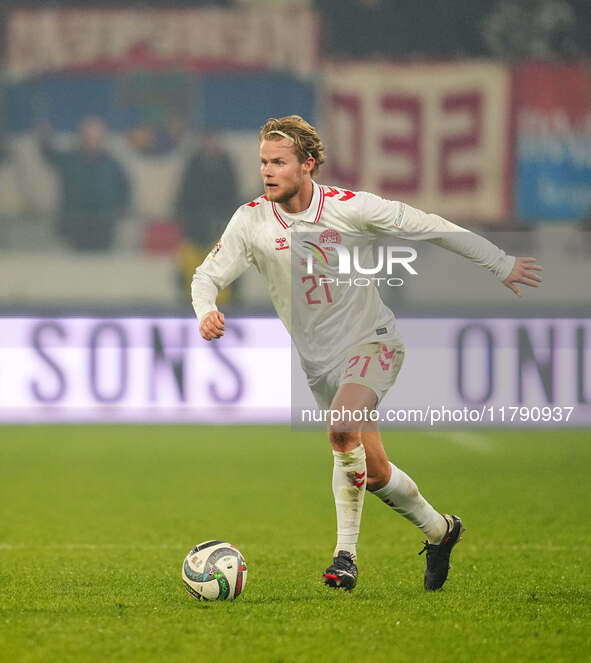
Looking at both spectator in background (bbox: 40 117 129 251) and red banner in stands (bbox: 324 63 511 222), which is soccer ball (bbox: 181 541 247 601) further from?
red banner in stands (bbox: 324 63 511 222)

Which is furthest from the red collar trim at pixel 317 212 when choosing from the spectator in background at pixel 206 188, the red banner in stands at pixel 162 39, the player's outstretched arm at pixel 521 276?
the red banner in stands at pixel 162 39

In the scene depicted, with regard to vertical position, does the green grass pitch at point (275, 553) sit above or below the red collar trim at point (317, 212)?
below

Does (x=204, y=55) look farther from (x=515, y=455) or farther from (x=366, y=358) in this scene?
(x=366, y=358)

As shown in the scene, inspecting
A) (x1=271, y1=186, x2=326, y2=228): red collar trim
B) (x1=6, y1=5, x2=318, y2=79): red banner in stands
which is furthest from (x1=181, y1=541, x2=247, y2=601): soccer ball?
(x1=6, y1=5, x2=318, y2=79): red banner in stands

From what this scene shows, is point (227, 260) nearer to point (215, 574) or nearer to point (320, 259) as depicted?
point (320, 259)

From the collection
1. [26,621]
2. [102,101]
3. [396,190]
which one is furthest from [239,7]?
[26,621]

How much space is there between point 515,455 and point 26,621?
285 inches

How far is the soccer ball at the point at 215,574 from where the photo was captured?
4691mm

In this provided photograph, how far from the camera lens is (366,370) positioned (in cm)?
492

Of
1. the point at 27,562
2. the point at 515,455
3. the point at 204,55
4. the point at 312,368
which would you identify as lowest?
the point at 515,455

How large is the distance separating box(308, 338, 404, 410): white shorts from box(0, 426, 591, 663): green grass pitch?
79cm

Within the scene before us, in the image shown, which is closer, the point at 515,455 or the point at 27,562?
the point at 27,562

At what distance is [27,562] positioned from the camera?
5.79 meters

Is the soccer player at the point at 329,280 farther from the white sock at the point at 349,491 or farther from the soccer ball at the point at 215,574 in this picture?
the soccer ball at the point at 215,574
